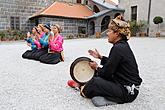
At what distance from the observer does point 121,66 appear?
9.50 ft

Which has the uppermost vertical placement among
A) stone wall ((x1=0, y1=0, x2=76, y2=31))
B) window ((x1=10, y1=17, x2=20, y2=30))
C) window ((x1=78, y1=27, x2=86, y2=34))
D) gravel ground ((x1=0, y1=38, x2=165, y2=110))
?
stone wall ((x1=0, y1=0, x2=76, y2=31))

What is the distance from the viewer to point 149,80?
4.44 m

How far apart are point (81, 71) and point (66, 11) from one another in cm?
1863

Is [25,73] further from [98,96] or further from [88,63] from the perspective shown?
[98,96]

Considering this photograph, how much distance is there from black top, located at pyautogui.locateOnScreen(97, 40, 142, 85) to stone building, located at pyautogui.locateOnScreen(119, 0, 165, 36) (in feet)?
57.7

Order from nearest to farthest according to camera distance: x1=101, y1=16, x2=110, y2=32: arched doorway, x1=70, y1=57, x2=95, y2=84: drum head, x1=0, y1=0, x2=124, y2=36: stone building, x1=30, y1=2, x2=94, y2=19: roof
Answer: x1=70, y1=57, x2=95, y2=84: drum head
x1=0, y1=0, x2=124, y2=36: stone building
x1=30, y1=2, x2=94, y2=19: roof
x1=101, y1=16, x2=110, y2=32: arched doorway

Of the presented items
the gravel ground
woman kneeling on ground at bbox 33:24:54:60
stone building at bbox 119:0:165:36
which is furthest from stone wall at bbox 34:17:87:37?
the gravel ground

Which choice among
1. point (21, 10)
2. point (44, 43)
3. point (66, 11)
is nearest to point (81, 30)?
point (66, 11)

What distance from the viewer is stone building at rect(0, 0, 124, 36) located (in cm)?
1964

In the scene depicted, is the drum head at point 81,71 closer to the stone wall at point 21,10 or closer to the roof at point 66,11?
the roof at point 66,11

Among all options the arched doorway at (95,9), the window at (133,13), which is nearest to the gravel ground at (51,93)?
the window at (133,13)

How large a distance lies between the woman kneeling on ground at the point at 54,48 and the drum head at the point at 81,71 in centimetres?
274

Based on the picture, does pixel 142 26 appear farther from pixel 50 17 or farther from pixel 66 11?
pixel 50 17

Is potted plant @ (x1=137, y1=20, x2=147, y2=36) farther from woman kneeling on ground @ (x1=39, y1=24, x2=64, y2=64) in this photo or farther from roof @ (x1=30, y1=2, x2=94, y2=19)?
woman kneeling on ground @ (x1=39, y1=24, x2=64, y2=64)
